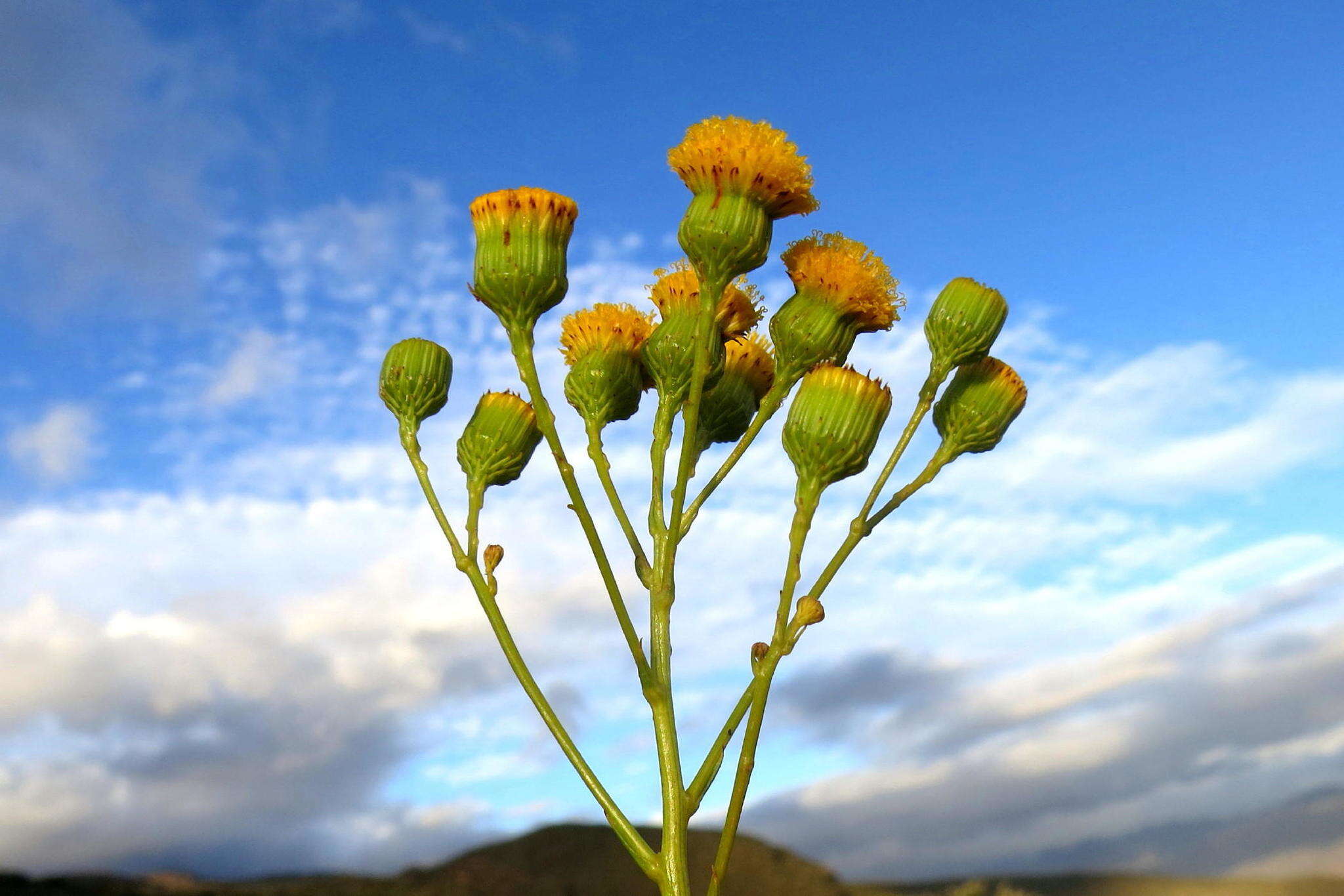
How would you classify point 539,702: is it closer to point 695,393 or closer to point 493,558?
point 493,558

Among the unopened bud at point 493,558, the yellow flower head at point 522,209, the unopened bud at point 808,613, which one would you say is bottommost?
the unopened bud at point 808,613

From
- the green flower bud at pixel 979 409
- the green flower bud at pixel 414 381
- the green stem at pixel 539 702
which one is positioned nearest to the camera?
the green stem at pixel 539 702

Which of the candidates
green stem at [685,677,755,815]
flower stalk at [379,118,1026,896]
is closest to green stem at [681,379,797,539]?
flower stalk at [379,118,1026,896]

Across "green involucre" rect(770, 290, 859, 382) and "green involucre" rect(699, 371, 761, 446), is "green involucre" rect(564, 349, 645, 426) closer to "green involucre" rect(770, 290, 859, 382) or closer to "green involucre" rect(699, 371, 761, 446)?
"green involucre" rect(699, 371, 761, 446)

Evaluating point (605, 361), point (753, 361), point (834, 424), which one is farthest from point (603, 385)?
point (834, 424)

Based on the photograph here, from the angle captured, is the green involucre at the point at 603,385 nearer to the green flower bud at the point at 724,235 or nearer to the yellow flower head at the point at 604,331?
the yellow flower head at the point at 604,331

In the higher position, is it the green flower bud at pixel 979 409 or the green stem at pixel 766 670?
the green flower bud at pixel 979 409

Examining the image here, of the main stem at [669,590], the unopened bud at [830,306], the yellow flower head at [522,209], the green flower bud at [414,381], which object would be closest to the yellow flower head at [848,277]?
the unopened bud at [830,306]
